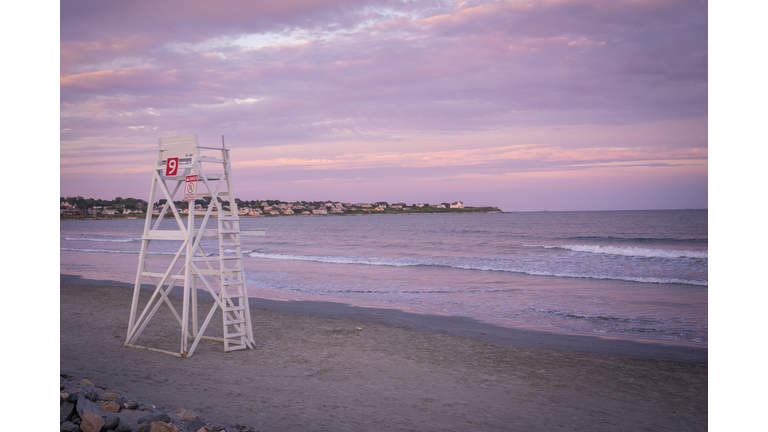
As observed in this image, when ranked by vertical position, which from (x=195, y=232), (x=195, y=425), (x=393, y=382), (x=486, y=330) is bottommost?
(x=486, y=330)

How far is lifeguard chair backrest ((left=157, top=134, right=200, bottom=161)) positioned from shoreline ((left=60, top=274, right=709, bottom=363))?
223 inches

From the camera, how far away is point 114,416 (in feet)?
13.3

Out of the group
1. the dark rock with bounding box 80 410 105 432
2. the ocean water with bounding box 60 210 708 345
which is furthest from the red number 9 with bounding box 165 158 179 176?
the ocean water with bounding box 60 210 708 345

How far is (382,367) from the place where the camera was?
6.99 metres

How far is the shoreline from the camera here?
8.44 meters

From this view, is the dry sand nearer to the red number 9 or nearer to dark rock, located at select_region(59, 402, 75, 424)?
dark rock, located at select_region(59, 402, 75, 424)

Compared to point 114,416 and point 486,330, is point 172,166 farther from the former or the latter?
point 486,330

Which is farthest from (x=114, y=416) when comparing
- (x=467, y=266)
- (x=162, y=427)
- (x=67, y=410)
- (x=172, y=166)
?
(x=467, y=266)

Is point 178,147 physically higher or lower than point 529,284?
higher

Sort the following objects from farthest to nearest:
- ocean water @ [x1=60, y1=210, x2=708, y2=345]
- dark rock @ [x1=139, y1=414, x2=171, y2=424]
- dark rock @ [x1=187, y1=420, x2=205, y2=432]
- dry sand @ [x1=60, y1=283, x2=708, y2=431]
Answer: ocean water @ [x1=60, y1=210, x2=708, y2=345], dry sand @ [x1=60, y1=283, x2=708, y2=431], dark rock @ [x1=187, y1=420, x2=205, y2=432], dark rock @ [x1=139, y1=414, x2=171, y2=424]

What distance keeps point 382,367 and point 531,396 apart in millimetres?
2170

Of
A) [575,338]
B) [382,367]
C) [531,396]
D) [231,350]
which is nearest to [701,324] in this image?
[575,338]

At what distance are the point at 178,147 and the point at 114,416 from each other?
4.40 meters

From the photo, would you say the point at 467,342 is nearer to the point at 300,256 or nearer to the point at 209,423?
the point at 209,423
